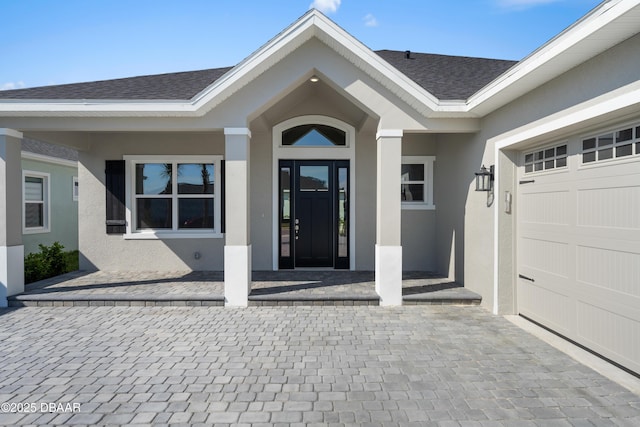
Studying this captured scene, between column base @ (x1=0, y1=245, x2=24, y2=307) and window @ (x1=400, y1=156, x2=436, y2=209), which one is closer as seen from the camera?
column base @ (x1=0, y1=245, x2=24, y2=307)

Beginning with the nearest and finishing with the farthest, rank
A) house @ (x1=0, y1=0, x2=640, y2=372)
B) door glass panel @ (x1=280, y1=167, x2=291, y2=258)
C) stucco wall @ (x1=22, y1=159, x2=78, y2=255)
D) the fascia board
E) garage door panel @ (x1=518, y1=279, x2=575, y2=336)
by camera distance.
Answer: the fascia board, house @ (x1=0, y1=0, x2=640, y2=372), garage door panel @ (x1=518, y1=279, x2=575, y2=336), door glass panel @ (x1=280, y1=167, x2=291, y2=258), stucco wall @ (x1=22, y1=159, x2=78, y2=255)

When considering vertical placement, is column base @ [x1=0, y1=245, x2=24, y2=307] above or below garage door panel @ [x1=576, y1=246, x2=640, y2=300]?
below

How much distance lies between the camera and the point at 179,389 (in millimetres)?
3250

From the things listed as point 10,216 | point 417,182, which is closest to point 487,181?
point 417,182

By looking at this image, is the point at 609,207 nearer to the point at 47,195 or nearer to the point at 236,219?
the point at 236,219

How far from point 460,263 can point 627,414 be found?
13.6 ft

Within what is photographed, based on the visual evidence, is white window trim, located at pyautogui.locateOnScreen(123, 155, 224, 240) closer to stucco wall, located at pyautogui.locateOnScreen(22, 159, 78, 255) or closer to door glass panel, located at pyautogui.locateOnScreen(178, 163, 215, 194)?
door glass panel, located at pyautogui.locateOnScreen(178, 163, 215, 194)

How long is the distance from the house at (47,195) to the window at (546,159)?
11455mm

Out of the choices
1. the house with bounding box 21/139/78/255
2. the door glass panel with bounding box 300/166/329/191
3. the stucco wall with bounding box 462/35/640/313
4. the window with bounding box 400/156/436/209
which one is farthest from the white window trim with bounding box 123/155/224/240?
the stucco wall with bounding box 462/35/640/313

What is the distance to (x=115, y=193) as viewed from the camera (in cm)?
810

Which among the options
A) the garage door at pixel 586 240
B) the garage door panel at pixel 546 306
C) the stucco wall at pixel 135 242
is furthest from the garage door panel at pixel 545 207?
the stucco wall at pixel 135 242

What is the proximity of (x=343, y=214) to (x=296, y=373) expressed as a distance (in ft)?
16.1

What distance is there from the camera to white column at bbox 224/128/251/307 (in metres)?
5.82

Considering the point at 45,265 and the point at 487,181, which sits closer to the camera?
the point at 487,181
